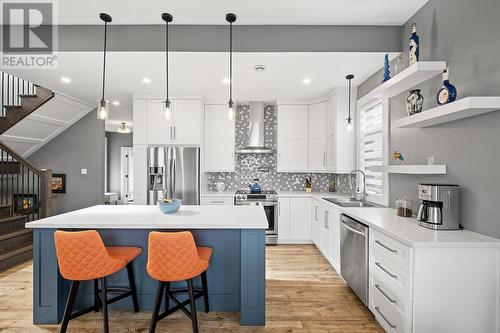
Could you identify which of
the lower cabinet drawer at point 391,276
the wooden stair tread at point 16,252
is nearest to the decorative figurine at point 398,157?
the lower cabinet drawer at point 391,276

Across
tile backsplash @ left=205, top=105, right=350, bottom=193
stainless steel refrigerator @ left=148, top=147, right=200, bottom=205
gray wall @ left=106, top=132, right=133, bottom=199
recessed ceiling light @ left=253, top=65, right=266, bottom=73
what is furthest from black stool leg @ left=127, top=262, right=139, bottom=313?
gray wall @ left=106, top=132, right=133, bottom=199

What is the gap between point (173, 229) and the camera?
233 cm

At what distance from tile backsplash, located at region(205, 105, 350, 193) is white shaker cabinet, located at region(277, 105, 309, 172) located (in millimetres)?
400

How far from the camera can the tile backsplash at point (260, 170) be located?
17.2 ft

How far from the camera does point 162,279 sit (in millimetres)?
1919

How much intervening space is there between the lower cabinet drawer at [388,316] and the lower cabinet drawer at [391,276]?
121mm

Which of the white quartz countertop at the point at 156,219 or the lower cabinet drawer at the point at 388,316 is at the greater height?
the white quartz countertop at the point at 156,219

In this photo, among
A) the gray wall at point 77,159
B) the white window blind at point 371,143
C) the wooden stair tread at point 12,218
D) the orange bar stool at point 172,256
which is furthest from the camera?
the gray wall at point 77,159

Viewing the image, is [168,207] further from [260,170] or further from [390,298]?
[260,170]

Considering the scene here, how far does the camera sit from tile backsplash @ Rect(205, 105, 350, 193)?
524 centimetres

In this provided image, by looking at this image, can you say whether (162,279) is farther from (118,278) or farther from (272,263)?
(272,263)

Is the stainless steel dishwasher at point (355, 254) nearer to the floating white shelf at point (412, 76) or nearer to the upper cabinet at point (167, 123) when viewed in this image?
the floating white shelf at point (412, 76)

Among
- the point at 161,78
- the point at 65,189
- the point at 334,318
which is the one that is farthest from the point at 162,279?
the point at 65,189

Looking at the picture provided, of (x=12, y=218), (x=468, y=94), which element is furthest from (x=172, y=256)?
(x=12, y=218)
